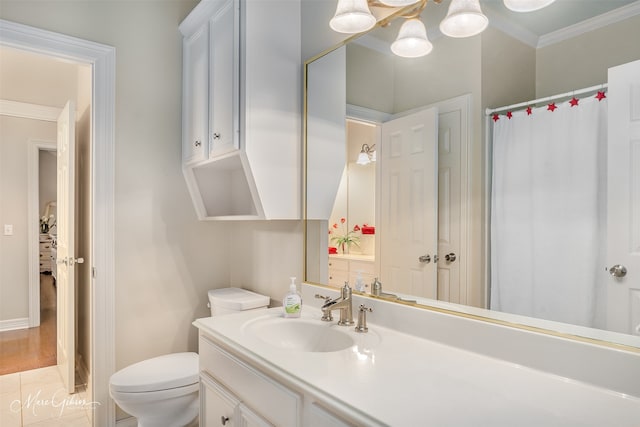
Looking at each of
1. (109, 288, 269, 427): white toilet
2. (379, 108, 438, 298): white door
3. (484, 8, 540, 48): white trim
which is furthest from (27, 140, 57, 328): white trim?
(484, 8, 540, 48): white trim

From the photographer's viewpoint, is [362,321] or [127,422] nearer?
[362,321]

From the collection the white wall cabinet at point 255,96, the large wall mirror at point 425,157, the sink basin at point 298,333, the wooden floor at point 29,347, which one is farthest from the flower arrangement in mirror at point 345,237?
the wooden floor at point 29,347

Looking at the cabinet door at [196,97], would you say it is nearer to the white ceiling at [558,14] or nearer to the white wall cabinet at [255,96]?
the white wall cabinet at [255,96]

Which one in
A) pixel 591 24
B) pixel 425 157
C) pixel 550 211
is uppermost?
pixel 591 24

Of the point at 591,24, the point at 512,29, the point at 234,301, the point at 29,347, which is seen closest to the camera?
the point at 591,24

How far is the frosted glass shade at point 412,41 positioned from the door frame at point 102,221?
1.63 meters

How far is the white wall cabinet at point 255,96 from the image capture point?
1792mm

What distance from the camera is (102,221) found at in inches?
84.9

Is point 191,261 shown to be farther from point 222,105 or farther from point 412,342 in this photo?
point 412,342

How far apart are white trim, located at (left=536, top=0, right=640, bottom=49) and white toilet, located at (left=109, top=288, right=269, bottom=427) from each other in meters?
1.73

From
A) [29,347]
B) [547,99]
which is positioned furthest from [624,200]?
[29,347]

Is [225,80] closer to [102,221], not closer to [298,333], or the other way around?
[102,221]

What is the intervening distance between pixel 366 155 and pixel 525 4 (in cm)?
74

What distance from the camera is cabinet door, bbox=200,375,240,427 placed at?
4.45 feet
